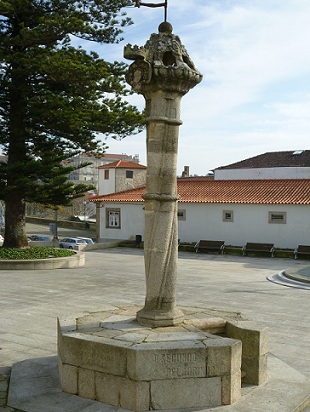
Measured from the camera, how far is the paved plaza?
27.5 ft

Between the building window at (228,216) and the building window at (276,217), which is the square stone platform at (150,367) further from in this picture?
the building window at (228,216)

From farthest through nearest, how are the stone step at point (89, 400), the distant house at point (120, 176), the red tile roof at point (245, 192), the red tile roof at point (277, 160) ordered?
the distant house at point (120, 176), the red tile roof at point (277, 160), the red tile roof at point (245, 192), the stone step at point (89, 400)

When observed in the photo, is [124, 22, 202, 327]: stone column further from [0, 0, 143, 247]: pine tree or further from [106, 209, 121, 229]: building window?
[106, 209, 121, 229]: building window

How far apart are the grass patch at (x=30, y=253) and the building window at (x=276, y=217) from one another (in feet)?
36.8

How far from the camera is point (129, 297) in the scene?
12883mm

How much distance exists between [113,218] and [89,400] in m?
25.8

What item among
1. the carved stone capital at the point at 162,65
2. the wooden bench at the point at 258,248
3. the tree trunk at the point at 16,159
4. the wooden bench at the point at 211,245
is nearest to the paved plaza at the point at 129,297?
the tree trunk at the point at 16,159

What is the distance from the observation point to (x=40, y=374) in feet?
22.0

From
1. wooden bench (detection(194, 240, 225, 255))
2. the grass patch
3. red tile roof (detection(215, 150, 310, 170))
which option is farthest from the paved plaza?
red tile roof (detection(215, 150, 310, 170))

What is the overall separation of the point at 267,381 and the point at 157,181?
9.54 ft

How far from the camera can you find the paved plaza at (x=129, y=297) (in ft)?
27.5

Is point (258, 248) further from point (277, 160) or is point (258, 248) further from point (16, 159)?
point (277, 160)

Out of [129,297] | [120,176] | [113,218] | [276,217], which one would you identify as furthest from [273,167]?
[129,297]

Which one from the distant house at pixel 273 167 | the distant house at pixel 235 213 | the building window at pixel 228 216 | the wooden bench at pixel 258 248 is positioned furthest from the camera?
the distant house at pixel 273 167
